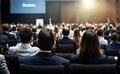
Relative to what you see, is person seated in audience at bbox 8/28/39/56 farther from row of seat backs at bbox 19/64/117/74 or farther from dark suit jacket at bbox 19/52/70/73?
row of seat backs at bbox 19/64/117/74

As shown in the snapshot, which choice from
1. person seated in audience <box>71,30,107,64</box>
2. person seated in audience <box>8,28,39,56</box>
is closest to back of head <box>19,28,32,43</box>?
person seated in audience <box>8,28,39,56</box>

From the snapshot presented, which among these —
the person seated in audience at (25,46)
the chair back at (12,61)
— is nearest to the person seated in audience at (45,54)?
the chair back at (12,61)

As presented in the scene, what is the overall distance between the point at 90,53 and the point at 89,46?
8 centimetres

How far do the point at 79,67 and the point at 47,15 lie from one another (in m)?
21.0

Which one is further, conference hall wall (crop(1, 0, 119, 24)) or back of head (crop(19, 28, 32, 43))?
conference hall wall (crop(1, 0, 119, 24))

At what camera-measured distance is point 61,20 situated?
23.5 meters

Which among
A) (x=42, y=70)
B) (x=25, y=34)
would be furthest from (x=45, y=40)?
(x=25, y=34)

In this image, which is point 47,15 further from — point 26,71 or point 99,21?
point 26,71

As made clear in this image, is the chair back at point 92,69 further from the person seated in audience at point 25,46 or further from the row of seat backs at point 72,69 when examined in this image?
the person seated in audience at point 25,46

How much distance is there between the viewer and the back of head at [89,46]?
3.22 meters

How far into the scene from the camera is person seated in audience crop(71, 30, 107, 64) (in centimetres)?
321

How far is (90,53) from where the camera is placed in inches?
127

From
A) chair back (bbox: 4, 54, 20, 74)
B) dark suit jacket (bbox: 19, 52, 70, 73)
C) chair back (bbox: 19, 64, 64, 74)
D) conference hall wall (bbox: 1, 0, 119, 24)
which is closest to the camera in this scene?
chair back (bbox: 19, 64, 64, 74)

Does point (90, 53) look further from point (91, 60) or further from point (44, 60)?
point (44, 60)
